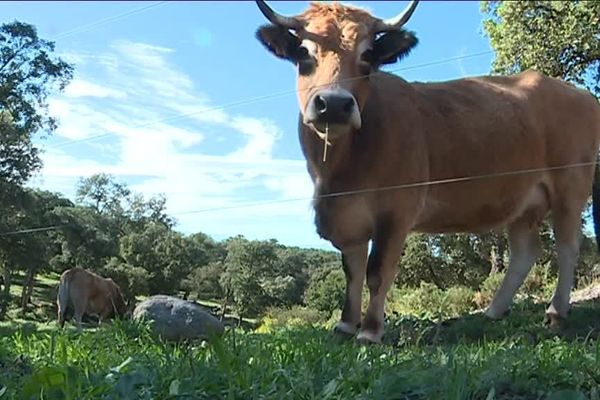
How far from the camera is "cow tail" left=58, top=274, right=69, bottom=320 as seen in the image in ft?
42.0

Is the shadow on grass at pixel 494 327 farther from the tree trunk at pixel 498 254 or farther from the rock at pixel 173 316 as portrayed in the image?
the tree trunk at pixel 498 254

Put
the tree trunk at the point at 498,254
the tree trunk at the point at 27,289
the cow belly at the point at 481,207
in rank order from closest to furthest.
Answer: the cow belly at the point at 481,207
the tree trunk at the point at 27,289
the tree trunk at the point at 498,254

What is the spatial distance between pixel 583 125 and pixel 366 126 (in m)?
2.66

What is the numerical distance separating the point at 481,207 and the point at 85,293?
26.1ft

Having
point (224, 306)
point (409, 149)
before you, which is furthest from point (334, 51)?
point (224, 306)

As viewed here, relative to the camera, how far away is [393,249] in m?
5.45

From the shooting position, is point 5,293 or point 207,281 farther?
point 5,293

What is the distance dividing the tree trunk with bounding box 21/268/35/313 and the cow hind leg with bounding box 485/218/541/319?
7.54 m

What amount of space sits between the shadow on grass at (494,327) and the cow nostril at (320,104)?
179cm

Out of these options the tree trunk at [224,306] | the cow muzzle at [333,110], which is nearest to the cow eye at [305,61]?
the cow muzzle at [333,110]

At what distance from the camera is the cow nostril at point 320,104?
15.7ft

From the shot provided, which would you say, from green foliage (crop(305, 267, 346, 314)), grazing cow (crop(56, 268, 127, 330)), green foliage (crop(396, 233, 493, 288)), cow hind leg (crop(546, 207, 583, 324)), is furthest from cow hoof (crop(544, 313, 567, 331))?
green foliage (crop(396, 233, 493, 288))

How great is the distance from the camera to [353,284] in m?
5.92

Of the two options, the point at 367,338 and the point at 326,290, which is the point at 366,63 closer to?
the point at 367,338
